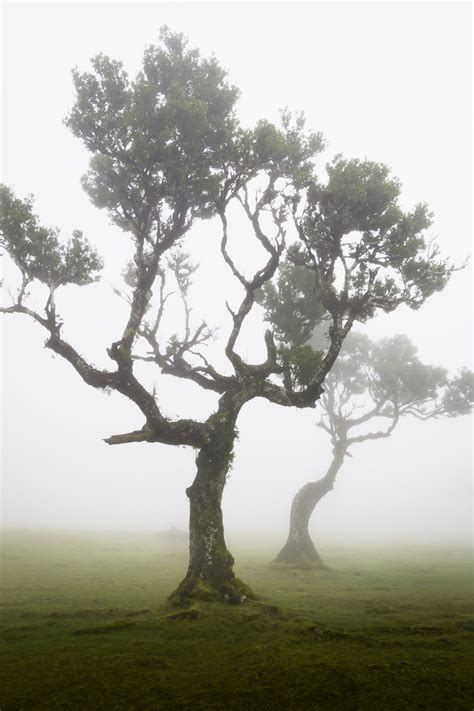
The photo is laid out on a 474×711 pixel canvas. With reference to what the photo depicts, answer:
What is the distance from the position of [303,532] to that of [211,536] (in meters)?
17.3

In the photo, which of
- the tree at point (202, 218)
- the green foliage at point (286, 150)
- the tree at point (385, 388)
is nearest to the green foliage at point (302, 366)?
the tree at point (202, 218)

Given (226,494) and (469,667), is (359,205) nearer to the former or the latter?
(469,667)

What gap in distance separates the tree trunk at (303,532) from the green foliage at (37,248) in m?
22.5

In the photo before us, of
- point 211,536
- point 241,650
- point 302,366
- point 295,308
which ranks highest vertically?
point 295,308

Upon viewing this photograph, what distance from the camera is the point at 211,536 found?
1559 centimetres

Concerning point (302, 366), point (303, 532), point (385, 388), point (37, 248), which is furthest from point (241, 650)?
point (385, 388)

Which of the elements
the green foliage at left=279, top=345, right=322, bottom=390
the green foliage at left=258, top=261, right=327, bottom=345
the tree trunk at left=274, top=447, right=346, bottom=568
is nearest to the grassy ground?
the green foliage at left=279, top=345, right=322, bottom=390

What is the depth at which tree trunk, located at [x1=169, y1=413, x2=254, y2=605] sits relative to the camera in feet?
47.6

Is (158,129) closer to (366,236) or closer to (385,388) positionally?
(366,236)

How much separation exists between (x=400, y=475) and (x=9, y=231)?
206 metres

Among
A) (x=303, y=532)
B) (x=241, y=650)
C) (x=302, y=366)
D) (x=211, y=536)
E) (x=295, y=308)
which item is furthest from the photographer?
(x=303, y=532)

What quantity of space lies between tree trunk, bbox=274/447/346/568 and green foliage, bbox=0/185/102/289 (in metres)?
22.5

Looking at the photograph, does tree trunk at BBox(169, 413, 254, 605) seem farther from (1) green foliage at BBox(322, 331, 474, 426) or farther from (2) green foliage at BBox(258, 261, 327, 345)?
(1) green foliage at BBox(322, 331, 474, 426)

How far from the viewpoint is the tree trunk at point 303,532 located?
96.0ft
